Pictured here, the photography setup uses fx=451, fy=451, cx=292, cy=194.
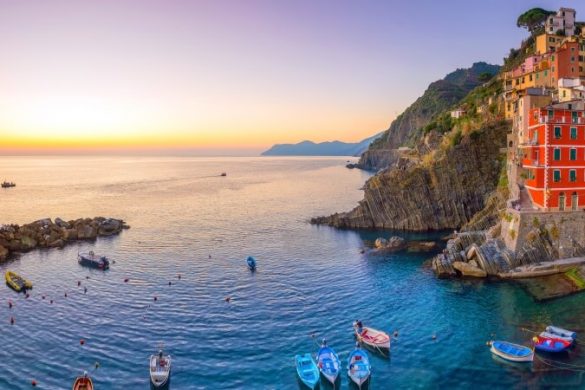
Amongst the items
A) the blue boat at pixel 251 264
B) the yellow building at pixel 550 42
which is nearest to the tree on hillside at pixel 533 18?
the yellow building at pixel 550 42

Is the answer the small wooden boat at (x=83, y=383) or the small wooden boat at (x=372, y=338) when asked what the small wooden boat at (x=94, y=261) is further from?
the small wooden boat at (x=372, y=338)

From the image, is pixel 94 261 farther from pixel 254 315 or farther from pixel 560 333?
pixel 560 333

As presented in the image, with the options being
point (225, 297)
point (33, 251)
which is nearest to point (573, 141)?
point (225, 297)

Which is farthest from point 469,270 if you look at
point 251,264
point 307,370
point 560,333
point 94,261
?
point 94,261

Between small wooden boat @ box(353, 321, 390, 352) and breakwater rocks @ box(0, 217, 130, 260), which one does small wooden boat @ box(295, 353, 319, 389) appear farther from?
breakwater rocks @ box(0, 217, 130, 260)

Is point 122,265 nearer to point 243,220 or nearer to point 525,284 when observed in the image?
point 243,220

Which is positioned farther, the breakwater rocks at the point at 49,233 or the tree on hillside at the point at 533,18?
the tree on hillside at the point at 533,18
